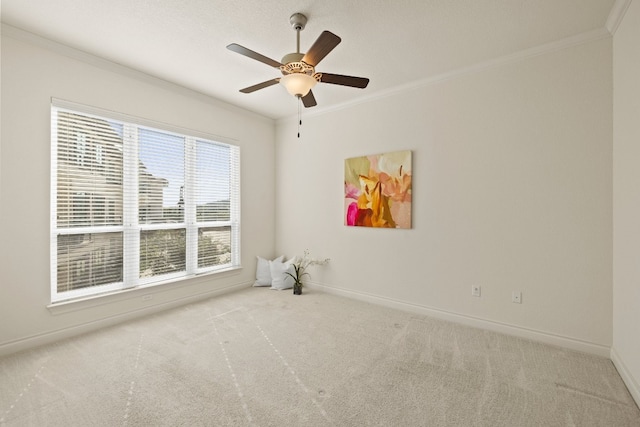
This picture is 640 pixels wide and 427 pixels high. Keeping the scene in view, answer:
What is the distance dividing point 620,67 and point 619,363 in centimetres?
235

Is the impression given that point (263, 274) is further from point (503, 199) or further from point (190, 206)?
point (503, 199)

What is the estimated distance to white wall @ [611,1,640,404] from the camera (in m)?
1.99

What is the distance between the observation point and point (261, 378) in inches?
86.0

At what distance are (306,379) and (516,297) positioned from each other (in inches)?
88.5

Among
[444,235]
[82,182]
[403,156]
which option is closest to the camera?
[82,182]

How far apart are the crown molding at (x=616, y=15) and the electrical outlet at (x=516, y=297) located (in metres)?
2.41

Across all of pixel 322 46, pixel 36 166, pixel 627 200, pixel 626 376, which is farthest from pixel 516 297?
pixel 36 166

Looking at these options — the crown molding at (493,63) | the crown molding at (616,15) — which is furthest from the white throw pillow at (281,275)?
the crown molding at (616,15)

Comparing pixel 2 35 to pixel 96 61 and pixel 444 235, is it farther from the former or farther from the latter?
pixel 444 235

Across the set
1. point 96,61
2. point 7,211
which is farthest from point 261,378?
point 96,61

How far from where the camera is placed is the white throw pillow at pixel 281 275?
4.53 m

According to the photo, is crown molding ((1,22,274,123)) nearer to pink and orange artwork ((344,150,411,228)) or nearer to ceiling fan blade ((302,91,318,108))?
ceiling fan blade ((302,91,318,108))

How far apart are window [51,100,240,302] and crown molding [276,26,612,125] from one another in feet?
7.38

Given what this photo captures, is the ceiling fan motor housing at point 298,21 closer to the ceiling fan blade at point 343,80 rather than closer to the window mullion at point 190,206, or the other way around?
the ceiling fan blade at point 343,80
